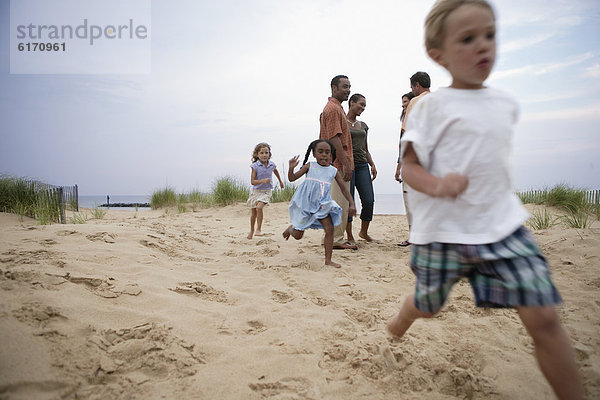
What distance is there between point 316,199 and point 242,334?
2328 millimetres

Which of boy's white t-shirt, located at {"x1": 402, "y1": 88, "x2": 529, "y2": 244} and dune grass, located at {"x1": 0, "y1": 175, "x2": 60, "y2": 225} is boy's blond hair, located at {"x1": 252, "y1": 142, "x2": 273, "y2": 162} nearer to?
dune grass, located at {"x1": 0, "y1": 175, "x2": 60, "y2": 225}

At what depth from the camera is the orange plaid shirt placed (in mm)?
4793

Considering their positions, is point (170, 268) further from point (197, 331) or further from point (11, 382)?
point (11, 382)

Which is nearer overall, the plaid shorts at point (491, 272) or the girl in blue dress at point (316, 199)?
the plaid shorts at point (491, 272)

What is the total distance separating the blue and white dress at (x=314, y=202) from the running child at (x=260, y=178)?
229 centimetres

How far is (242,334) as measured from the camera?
2.25 m

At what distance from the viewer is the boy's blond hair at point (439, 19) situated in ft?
4.84

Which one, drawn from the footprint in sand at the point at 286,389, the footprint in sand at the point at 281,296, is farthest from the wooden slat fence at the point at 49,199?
the footprint in sand at the point at 286,389

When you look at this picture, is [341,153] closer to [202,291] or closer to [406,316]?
[202,291]

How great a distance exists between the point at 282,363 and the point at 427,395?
2.27ft

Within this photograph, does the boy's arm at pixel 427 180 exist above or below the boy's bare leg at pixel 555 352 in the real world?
above

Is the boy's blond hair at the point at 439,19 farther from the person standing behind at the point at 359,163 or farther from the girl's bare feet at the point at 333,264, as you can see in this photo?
the person standing behind at the point at 359,163

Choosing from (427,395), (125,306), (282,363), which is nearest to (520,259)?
(427,395)

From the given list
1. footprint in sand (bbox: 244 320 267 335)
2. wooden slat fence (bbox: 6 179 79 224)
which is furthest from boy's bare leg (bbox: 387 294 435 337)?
wooden slat fence (bbox: 6 179 79 224)
